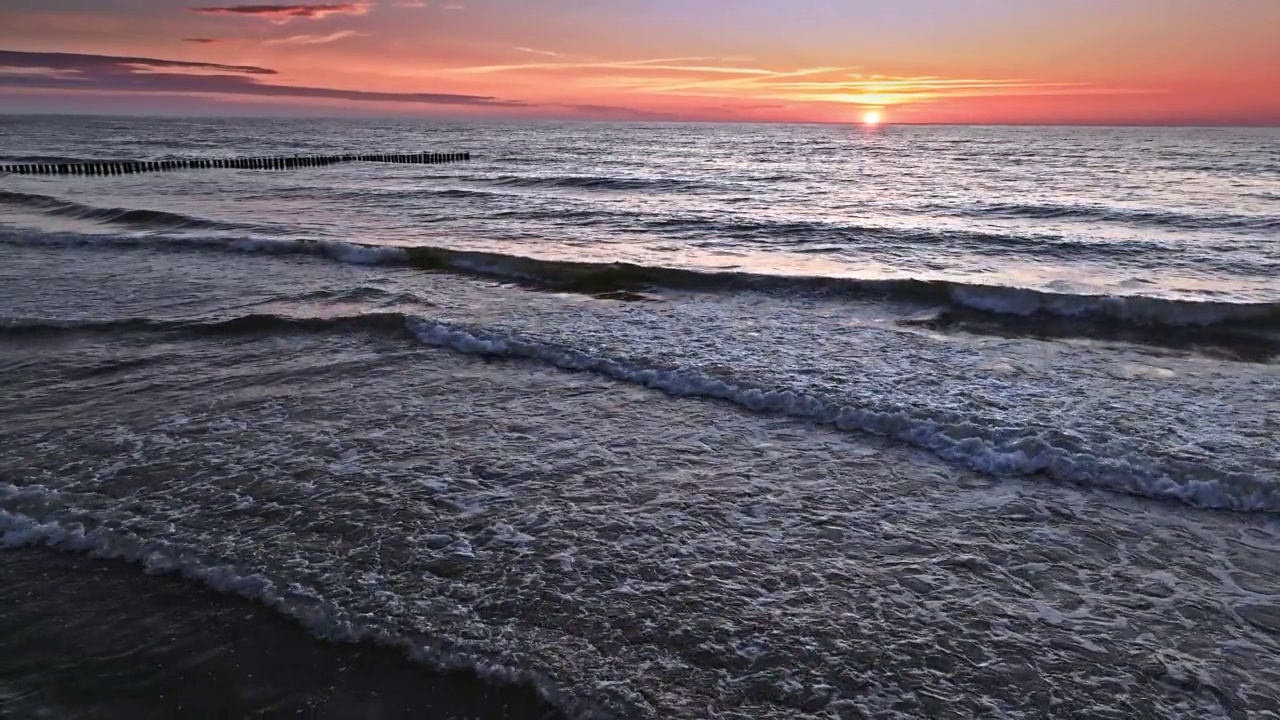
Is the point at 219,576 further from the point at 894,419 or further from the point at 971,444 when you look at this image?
the point at 971,444

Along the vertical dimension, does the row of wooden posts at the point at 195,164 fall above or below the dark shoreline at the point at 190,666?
above

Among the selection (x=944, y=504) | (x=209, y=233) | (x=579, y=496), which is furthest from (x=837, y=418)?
(x=209, y=233)

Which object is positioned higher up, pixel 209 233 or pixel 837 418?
pixel 209 233

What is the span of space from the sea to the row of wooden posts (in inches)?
1448

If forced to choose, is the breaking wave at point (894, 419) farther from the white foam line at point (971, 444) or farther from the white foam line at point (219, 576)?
the white foam line at point (219, 576)

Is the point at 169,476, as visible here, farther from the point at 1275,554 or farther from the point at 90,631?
the point at 1275,554

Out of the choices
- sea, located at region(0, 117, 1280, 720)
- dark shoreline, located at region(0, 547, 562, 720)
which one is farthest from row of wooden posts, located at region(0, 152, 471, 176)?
dark shoreline, located at region(0, 547, 562, 720)

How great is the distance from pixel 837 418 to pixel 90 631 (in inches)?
280

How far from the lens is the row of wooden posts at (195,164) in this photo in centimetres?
4753

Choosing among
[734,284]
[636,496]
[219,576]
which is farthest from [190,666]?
[734,284]

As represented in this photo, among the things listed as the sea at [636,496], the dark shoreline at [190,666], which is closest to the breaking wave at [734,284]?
the sea at [636,496]

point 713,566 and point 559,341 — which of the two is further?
point 559,341

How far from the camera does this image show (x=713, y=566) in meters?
A: 5.91

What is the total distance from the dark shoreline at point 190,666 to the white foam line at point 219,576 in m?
0.07
